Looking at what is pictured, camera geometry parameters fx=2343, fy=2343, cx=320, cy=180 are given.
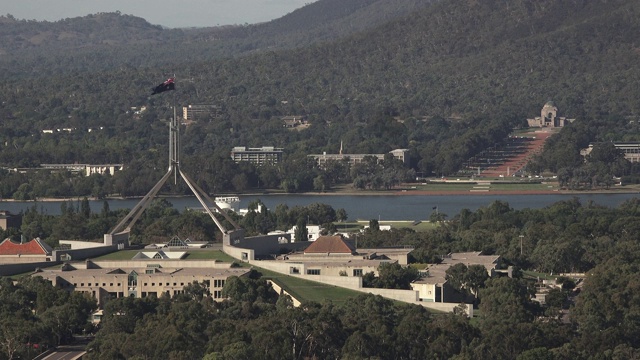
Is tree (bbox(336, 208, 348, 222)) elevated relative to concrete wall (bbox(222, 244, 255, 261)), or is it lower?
elevated

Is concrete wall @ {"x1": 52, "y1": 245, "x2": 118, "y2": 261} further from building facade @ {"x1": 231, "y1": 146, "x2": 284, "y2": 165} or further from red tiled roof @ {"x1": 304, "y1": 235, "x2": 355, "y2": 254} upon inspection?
building facade @ {"x1": 231, "y1": 146, "x2": 284, "y2": 165}

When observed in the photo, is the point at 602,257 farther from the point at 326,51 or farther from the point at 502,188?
the point at 326,51

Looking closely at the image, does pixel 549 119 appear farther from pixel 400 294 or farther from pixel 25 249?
pixel 400 294

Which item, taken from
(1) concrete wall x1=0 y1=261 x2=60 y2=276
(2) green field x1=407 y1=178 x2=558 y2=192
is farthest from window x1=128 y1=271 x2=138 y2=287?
(2) green field x1=407 y1=178 x2=558 y2=192

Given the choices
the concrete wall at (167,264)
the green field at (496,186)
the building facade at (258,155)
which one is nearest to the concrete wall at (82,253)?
the concrete wall at (167,264)

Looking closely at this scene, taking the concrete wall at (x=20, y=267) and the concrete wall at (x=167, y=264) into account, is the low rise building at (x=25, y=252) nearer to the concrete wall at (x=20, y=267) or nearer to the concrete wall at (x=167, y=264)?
the concrete wall at (x=20, y=267)
